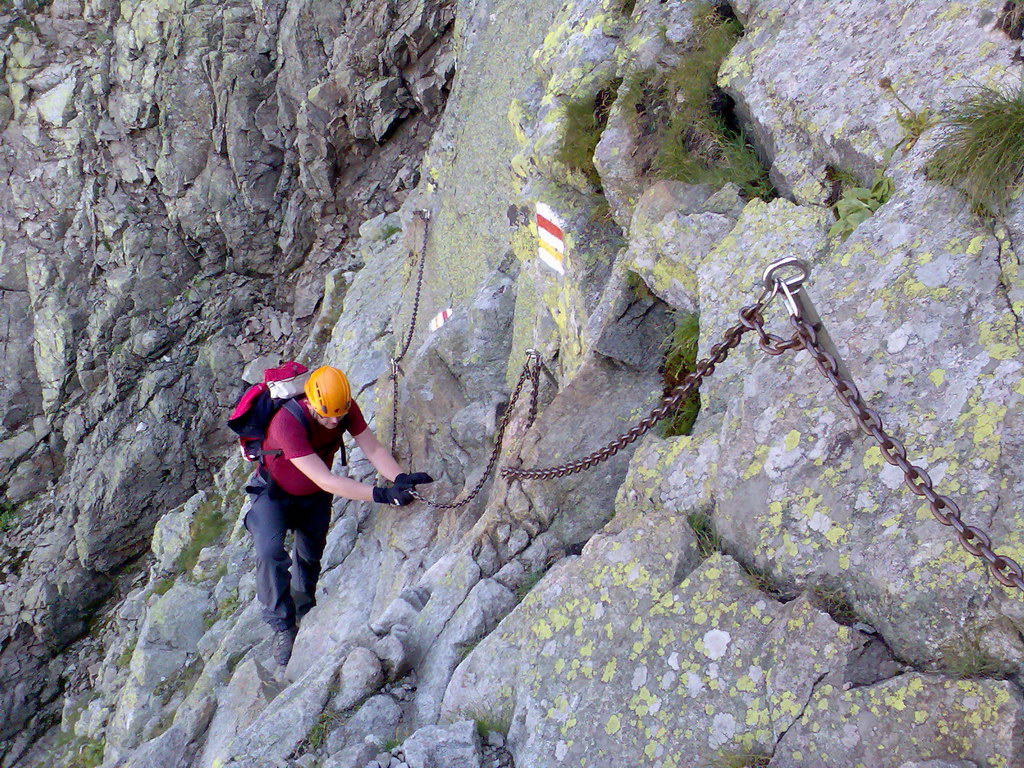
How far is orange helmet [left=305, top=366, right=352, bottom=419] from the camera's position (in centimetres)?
672

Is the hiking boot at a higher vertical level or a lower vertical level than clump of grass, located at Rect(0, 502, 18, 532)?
lower

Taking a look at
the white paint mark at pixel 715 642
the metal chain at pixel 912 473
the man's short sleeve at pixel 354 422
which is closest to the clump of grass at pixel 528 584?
the white paint mark at pixel 715 642

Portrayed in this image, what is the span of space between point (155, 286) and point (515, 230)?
16571mm

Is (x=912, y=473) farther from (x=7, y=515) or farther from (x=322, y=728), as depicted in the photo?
(x=7, y=515)

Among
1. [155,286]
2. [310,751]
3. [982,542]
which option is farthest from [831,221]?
[155,286]

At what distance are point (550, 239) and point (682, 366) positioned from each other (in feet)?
6.60

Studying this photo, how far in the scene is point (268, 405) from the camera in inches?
282

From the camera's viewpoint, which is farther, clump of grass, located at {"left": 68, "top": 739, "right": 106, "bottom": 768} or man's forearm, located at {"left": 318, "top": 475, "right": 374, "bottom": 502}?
clump of grass, located at {"left": 68, "top": 739, "right": 106, "bottom": 768}

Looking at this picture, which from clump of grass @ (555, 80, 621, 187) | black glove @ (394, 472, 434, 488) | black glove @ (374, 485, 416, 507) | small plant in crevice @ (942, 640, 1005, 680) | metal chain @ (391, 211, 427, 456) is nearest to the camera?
small plant in crevice @ (942, 640, 1005, 680)

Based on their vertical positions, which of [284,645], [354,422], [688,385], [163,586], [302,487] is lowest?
[163,586]

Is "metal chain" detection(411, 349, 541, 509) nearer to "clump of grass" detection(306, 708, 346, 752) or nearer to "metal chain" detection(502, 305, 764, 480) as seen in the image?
"metal chain" detection(502, 305, 764, 480)

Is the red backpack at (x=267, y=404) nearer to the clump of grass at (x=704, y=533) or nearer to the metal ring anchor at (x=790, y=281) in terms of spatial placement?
the clump of grass at (x=704, y=533)

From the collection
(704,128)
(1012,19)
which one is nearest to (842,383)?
(1012,19)

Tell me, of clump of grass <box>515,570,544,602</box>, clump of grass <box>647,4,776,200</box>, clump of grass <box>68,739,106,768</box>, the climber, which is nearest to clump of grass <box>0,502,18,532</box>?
clump of grass <box>68,739,106,768</box>
